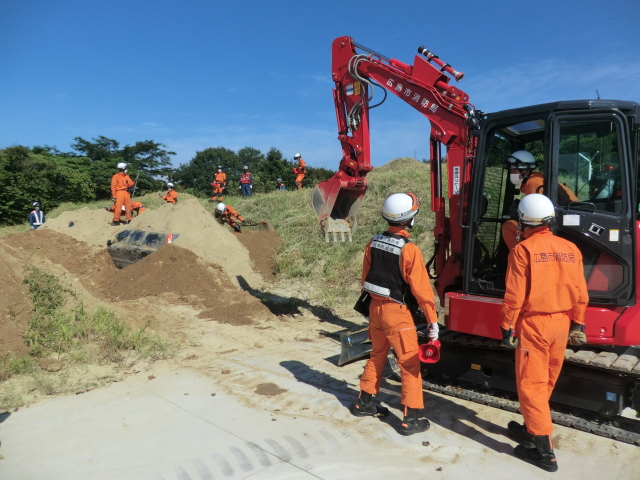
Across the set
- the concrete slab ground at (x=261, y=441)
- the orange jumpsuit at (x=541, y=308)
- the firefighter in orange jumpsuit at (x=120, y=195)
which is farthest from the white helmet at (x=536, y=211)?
the firefighter in orange jumpsuit at (x=120, y=195)

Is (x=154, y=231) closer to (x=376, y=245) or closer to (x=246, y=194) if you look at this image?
(x=376, y=245)

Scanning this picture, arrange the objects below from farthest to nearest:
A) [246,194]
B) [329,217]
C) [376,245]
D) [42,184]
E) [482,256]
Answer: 1. [42,184]
2. [246,194]
3. [329,217]
4. [482,256]
5. [376,245]

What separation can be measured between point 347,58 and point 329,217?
210cm

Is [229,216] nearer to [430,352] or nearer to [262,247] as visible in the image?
[262,247]

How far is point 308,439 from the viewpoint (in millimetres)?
3994

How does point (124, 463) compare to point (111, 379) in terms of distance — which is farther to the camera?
point (111, 379)

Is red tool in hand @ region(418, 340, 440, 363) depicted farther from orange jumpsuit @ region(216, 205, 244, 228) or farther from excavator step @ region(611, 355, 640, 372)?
orange jumpsuit @ region(216, 205, 244, 228)

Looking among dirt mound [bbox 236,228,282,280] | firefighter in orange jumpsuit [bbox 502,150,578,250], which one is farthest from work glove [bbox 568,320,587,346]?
dirt mound [bbox 236,228,282,280]

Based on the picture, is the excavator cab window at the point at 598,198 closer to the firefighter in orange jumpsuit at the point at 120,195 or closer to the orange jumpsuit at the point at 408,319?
the orange jumpsuit at the point at 408,319

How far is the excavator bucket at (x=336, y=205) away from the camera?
6.38 metres

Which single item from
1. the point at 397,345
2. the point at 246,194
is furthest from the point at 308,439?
the point at 246,194

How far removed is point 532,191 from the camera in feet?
14.3

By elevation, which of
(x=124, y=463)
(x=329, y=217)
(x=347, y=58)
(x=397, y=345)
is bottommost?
(x=124, y=463)

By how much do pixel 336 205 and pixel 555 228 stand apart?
318cm
